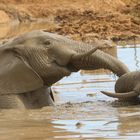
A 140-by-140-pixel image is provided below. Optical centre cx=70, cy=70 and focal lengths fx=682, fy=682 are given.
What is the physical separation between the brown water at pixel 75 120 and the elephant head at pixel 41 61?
34 centimetres

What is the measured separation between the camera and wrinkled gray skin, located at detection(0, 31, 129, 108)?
6.87m

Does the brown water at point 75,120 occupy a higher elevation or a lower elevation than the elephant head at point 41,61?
lower

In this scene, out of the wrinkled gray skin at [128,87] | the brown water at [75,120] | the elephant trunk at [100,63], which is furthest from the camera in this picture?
the elephant trunk at [100,63]

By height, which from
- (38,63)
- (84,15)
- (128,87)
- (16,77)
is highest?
(38,63)

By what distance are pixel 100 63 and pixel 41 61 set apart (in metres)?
0.60

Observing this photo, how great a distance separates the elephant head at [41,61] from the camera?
6.86 metres

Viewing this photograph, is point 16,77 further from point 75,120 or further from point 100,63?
point 75,120

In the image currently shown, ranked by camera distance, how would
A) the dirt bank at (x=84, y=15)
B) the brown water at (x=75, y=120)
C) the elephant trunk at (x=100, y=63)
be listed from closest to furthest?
the brown water at (x=75, y=120) < the elephant trunk at (x=100, y=63) < the dirt bank at (x=84, y=15)

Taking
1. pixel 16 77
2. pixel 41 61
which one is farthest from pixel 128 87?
pixel 16 77

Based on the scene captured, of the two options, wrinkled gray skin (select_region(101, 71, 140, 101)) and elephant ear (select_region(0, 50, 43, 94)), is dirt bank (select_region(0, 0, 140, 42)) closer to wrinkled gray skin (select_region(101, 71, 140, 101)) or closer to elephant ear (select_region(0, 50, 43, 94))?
elephant ear (select_region(0, 50, 43, 94))

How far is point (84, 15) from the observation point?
29.5 metres

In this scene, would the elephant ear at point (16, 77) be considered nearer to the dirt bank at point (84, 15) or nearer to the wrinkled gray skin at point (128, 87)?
the wrinkled gray skin at point (128, 87)

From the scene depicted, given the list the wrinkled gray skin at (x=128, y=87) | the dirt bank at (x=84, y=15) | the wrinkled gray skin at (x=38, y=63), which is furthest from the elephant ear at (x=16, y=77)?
the dirt bank at (x=84, y=15)

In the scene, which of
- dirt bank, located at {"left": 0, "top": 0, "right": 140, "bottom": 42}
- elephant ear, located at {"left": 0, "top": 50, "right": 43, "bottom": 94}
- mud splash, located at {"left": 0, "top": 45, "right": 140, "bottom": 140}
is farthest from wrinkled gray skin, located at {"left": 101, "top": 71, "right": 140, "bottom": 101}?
dirt bank, located at {"left": 0, "top": 0, "right": 140, "bottom": 42}
